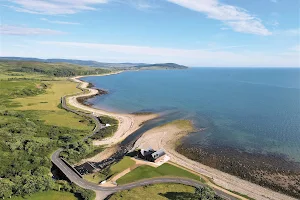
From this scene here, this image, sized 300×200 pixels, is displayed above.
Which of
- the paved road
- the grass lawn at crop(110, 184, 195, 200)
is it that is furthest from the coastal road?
the grass lawn at crop(110, 184, 195, 200)

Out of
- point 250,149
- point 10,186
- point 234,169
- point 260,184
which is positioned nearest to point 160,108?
point 250,149

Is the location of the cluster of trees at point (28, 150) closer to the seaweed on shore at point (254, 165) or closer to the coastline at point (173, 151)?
the coastline at point (173, 151)

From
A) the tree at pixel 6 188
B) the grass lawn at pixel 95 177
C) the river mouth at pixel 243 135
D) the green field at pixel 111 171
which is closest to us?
the tree at pixel 6 188

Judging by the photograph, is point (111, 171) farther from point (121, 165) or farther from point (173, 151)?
point (173, 151)

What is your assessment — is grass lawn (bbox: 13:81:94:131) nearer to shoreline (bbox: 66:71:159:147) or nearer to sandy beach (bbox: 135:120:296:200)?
shoreline (bbox: 66:71:159:147)

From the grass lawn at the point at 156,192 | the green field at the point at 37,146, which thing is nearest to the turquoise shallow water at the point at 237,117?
the grass lawn at the point at 156,192

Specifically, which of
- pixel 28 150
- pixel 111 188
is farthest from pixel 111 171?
pixel 28 150
